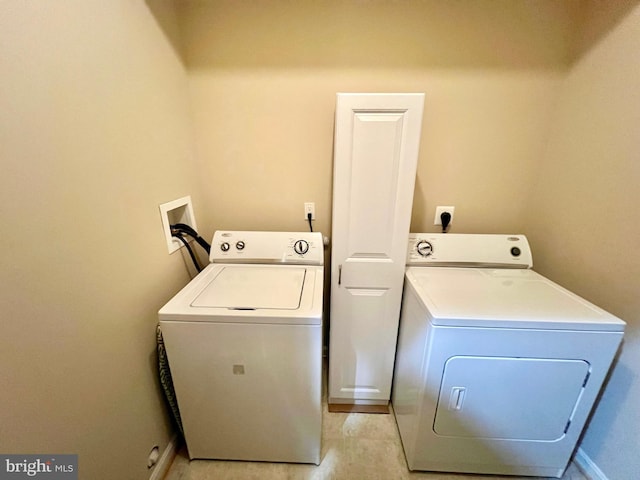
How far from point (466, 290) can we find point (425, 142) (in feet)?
2.83

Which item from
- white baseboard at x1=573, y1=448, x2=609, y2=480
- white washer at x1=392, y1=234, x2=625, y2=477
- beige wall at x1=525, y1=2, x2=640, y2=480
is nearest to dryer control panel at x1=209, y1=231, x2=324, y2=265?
white washer at x1=392, y1=234, x2=625, y2=477

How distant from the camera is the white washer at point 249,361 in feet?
3.51

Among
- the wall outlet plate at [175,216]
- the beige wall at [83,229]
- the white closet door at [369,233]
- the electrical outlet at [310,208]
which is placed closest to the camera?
the beige wall at [83,229]

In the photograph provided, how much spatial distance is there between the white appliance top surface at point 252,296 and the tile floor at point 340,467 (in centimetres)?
87

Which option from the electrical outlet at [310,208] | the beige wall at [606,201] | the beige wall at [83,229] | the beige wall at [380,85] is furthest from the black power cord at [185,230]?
the beige wall at [606,201]

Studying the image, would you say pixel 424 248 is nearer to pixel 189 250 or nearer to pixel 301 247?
pixel 301 247

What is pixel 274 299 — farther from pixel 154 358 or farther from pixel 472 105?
pixel 472 105

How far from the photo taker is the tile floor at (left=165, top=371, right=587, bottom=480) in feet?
4.31

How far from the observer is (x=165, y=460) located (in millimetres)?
1318

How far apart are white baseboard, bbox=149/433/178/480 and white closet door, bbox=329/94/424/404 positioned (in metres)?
0.86

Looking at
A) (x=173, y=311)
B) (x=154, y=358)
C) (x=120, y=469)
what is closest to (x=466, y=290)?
(x=173, y=311)

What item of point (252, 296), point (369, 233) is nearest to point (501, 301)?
point (369, 233)

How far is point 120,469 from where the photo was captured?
3.40 feet

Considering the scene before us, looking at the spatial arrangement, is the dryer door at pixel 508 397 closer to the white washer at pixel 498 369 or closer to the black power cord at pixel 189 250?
the white washer at pixel 498 369
